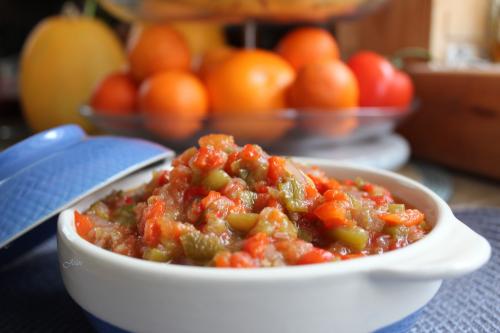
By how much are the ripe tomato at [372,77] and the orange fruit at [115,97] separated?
64 centimetres

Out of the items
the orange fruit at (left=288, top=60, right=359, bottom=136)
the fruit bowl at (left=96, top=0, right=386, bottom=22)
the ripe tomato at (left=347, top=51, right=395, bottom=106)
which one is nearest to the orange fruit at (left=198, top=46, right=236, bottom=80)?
the fruit bowl at (left=96, top=0, right=386, bottom=22)

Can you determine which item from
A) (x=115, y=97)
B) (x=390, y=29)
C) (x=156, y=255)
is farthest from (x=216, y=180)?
(x=390, y=29)

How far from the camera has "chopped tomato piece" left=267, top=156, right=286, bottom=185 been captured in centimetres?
68

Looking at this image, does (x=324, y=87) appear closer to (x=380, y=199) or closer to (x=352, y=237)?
(x=380, y=199)

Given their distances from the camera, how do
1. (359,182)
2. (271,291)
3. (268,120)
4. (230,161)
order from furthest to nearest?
1. (268,120)
2. (359,182)
3. (230,161)
4. (271,291)

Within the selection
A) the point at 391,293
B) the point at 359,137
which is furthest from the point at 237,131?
the point at 391,293

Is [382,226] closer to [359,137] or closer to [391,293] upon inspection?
[391,293]

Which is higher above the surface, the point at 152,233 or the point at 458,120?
the point at 152,233

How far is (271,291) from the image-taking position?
0.47 metres

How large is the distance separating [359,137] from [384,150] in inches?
3.4

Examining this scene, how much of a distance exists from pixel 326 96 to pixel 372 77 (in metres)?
0.26

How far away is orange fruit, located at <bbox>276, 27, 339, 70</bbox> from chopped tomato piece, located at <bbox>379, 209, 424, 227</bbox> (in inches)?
35.8

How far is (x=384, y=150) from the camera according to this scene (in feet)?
4.57

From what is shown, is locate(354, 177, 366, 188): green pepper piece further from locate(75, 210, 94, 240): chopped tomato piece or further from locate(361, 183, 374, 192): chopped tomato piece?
locate(75, 210, 94, 240): chopped tomato piece
